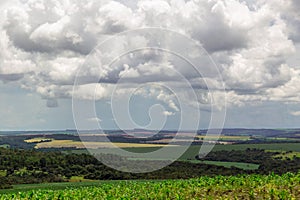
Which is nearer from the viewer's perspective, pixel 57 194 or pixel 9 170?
pixel 57 194

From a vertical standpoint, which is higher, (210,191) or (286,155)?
(210,191)

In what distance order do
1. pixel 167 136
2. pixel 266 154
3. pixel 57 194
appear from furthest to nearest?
pixel 266 154 → pixel 167 136 → pixel 57 194

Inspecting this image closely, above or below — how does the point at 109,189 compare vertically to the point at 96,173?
above

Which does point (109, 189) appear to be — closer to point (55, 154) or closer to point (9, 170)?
point (9, 170)

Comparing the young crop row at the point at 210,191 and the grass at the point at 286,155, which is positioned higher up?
the young crop row at the point at 210,191

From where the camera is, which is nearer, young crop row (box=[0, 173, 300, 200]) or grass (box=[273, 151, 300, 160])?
young crop row (box=[0, 173, 300, 200])

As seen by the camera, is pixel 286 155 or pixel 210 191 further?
pixel 286 155

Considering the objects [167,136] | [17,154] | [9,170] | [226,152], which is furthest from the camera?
[226,152]

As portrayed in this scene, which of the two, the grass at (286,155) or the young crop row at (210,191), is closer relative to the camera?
the young crop row at (210,191)

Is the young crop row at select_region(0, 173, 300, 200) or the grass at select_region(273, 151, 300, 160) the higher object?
the young crop row at select_region(0, 173, 300, 200)

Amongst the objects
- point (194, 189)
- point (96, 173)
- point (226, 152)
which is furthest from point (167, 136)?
point (226, 152)
